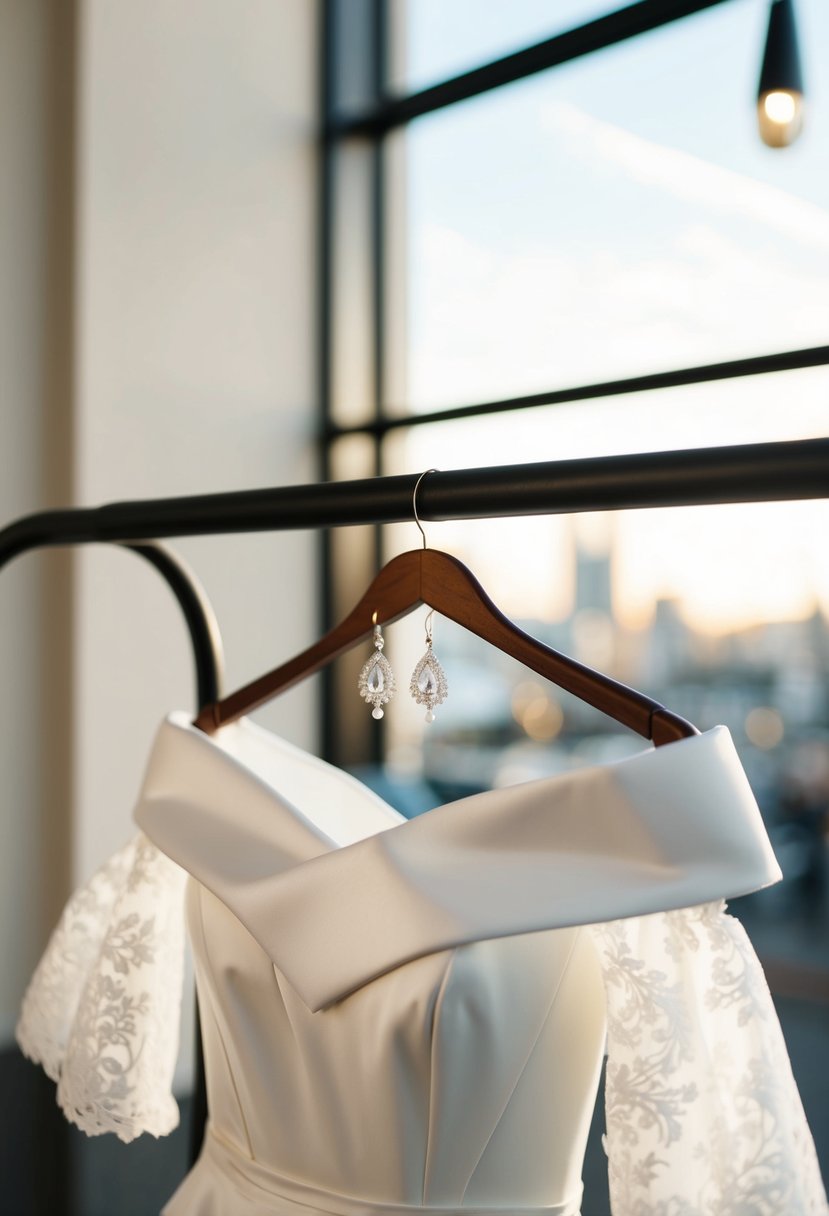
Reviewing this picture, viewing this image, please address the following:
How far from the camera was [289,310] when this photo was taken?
9.66 ft

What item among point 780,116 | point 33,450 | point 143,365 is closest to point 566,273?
point 780,116

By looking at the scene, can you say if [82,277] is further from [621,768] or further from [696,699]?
[696,699]

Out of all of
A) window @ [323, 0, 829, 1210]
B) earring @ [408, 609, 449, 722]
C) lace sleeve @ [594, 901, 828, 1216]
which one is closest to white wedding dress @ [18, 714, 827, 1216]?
lace sleeve @ [594, 901, 828, 1216]

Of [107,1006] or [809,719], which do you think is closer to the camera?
[107,1006]

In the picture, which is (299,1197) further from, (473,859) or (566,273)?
(566,273)

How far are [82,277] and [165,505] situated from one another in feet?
5.11

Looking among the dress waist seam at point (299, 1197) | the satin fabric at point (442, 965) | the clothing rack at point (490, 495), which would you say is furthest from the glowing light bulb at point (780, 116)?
the dress waist seam at point (299, 1197)

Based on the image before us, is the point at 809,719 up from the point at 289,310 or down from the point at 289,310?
down

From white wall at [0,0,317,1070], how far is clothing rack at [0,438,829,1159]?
1251 millimetres

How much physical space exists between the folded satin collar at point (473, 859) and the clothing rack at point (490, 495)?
0.60 feet

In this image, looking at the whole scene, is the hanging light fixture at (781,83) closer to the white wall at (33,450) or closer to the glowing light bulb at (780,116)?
the glowing light bulb at (780,116)

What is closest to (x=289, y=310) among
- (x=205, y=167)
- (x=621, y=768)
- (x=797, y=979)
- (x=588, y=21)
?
(x=205, y=167)

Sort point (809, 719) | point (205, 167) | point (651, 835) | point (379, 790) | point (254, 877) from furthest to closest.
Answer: point (809, 719), point (379, 790), point (205, 167), point (254, 877), point (651, 835)

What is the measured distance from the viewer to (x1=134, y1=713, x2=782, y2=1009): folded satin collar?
80cm
